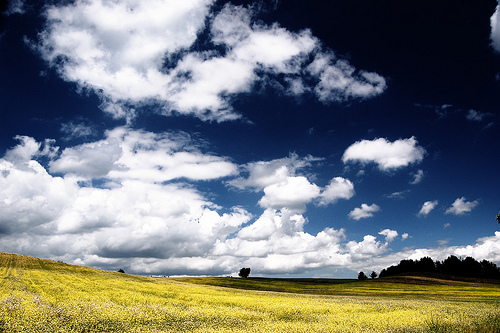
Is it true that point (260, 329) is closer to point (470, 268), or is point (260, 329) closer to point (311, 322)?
point (311, 322)

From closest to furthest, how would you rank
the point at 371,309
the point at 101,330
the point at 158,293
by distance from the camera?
the point at 101,330
the point at 371,309
the point at 158,293

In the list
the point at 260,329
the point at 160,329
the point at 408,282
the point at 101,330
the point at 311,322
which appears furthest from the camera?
the point at 408,282

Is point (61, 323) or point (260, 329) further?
point (260, 329)

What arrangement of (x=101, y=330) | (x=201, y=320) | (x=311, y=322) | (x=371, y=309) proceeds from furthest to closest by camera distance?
(x=371, y=309), (x=311, y=322), (x=201, y=320), (x=101, y=330)

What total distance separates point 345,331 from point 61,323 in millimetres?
18608

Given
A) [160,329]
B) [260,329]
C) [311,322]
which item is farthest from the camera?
[311,322]

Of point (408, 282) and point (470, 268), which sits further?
point (470, 268)

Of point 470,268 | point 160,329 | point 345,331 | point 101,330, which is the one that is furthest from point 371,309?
point 470,268

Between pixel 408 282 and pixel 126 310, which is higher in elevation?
pixel 126 310

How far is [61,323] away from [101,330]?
2.55 metres

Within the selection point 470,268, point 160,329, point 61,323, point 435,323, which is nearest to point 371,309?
point 435,323

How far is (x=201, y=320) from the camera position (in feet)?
78.2

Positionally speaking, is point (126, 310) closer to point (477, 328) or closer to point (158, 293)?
point (158, 293)

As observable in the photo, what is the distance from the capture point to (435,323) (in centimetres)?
2456
